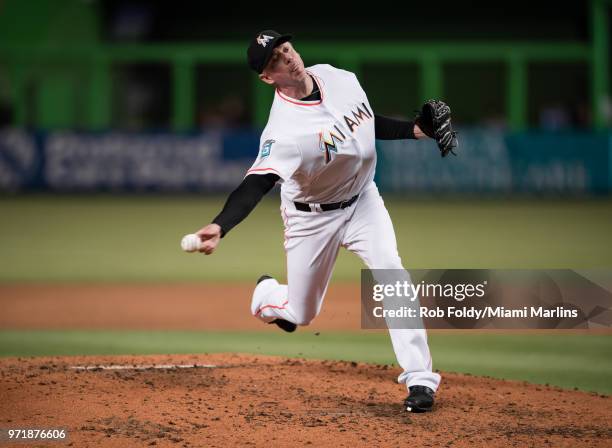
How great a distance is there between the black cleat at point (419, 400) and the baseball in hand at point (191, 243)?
1.59 m

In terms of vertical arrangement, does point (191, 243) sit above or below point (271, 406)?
above

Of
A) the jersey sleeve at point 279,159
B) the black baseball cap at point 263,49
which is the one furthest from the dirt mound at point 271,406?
the black baseball cap at point 263,49

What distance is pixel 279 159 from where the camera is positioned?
5586 mm

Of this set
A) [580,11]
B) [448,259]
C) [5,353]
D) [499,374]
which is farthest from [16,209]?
[580,11]

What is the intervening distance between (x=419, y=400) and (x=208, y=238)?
1.56 meters

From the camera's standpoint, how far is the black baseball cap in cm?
560

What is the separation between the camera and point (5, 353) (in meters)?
7.55

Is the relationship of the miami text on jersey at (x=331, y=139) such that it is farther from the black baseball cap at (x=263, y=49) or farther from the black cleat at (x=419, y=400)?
the black cleat at (x=419, y=400)

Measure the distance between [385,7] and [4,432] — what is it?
2178 cm

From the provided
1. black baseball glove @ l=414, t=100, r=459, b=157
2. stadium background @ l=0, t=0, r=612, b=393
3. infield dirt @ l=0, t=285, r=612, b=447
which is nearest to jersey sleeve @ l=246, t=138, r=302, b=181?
black baseball glove @ l=414, t=100, r=459, b=157

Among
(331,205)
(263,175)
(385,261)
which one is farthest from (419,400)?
(263,175)

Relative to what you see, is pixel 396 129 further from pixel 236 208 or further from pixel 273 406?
pixel 273 406

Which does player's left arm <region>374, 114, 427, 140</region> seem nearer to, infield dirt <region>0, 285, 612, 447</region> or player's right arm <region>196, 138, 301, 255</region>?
player's right arm <region>196, 138, 301, 255</region>

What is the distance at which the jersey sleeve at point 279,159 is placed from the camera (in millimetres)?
5555
